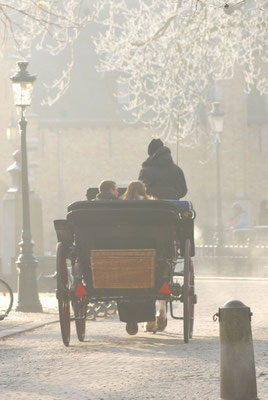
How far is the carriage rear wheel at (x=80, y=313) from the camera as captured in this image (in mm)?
10503

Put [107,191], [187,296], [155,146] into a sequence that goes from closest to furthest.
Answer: [187,296] < [107,191] < [155,146]

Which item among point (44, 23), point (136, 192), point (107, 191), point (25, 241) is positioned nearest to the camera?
point (136, 192)

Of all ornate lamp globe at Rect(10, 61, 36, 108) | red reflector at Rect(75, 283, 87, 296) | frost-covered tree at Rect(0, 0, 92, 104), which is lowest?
red reflector at Rect(75, 283, 87, 296)

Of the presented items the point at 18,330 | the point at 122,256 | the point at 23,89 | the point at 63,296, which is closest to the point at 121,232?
the point at 122,256

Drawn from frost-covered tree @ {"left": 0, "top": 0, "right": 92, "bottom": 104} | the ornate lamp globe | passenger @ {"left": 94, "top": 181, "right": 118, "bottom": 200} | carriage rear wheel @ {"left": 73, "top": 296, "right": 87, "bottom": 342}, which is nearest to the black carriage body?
carriage rear wheel @ {"left": 73, "top": 296, "right": 87, "bottom": 342}

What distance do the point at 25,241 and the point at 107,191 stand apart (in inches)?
234

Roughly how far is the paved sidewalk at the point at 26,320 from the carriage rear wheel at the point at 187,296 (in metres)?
2.02

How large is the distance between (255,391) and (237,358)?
0.76ft

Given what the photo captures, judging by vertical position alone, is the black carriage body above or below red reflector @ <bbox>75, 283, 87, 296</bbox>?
above

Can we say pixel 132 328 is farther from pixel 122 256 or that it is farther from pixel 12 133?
pixel 12 133

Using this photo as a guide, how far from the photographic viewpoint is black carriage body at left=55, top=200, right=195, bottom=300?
10.4m

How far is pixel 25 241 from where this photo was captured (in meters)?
17.1

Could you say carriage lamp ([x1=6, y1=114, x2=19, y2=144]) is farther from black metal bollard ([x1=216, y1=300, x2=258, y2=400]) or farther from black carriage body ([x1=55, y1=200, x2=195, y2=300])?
black metal bollard ([x1=216, y1=300, x2=258, y2=400])

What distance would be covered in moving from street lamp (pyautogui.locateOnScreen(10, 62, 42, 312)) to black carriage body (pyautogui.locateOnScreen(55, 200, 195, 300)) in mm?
A: 6046
